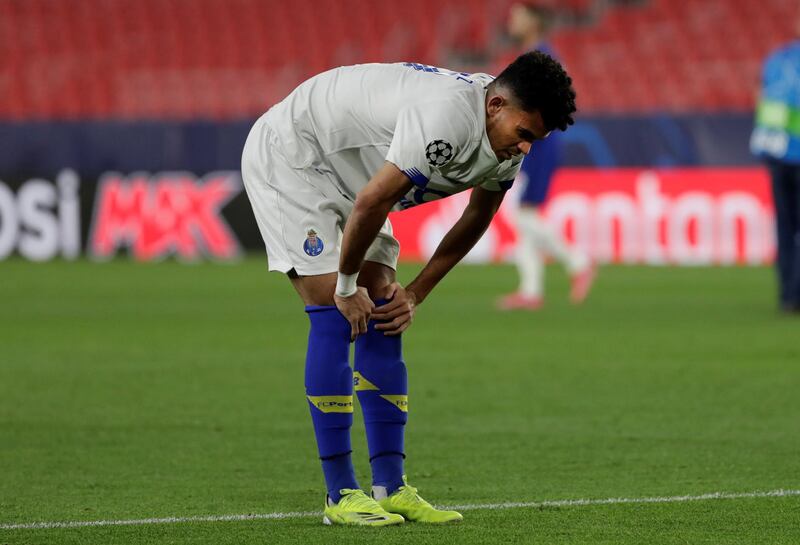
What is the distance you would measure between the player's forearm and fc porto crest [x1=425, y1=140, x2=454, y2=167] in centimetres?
64

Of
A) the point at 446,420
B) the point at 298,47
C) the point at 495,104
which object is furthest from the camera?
the point at 298,47

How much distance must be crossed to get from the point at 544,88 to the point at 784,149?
303 inches

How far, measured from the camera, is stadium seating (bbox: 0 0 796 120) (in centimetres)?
2091

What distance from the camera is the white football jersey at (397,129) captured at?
14.1ft

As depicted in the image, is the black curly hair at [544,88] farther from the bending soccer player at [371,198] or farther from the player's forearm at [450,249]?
the player's forearm at [450,249]

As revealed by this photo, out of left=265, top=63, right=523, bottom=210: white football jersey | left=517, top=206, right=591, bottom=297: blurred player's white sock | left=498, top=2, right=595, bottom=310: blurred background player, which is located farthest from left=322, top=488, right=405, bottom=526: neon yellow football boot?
left=517, top=206, right=591, bottom=297: blurred player's white sock

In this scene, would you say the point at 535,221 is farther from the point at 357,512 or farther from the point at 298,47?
the point at 298,47

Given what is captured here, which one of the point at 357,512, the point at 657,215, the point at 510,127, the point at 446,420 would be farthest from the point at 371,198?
the point at 657,215

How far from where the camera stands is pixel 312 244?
4.73 meters

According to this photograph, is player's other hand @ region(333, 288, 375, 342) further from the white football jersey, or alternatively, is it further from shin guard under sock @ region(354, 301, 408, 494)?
the white football jersey

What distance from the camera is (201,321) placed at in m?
11.6

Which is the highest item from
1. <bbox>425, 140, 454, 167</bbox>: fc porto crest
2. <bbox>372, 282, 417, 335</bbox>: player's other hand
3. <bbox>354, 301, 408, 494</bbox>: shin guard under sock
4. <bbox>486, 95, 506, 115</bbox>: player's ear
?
<bbox>486, 95, 506, 115</bbox>: player's ear

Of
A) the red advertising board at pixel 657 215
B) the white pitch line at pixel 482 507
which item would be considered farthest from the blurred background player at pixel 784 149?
the white pitch line at pixel 482 507

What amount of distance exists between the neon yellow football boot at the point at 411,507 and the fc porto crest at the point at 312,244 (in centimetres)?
80
